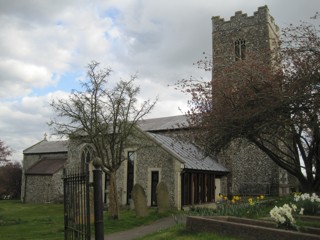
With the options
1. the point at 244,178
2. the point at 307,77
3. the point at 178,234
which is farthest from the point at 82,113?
the point at 244,178

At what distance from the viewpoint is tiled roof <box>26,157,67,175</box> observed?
1495 inches

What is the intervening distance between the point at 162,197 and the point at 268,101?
10.2 metres

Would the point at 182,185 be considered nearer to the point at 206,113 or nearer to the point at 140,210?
the point at 140,210

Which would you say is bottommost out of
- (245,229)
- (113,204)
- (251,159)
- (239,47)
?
(113,204)

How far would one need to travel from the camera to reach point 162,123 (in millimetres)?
37688

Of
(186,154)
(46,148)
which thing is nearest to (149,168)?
(186,154)

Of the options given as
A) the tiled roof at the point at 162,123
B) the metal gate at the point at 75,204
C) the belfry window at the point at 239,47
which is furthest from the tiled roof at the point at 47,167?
the metal gate at the point at 75,204

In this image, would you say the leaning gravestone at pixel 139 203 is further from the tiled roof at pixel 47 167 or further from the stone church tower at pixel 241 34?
the stone church tower at pixel 241 34

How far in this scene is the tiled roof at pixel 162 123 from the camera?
35312mm

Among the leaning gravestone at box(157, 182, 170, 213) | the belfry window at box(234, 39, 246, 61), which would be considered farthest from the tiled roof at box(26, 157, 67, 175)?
the belfry window at box(234, 39, 246, 61)

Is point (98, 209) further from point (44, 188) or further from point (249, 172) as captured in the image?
point (44, 188)

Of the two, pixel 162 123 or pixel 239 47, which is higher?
pixel 239 47

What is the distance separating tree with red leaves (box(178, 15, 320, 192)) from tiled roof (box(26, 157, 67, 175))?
74.3 ft

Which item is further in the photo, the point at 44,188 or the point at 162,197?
the point at 44,188
